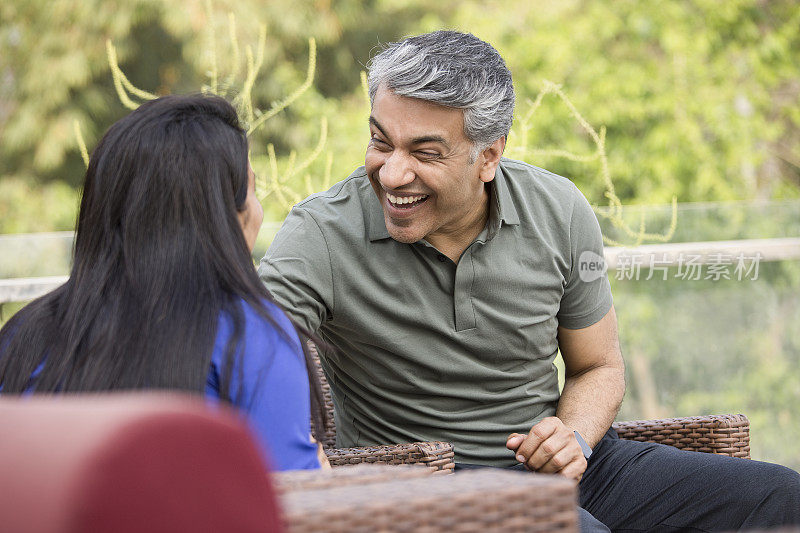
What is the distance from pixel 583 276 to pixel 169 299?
1129 millimetres

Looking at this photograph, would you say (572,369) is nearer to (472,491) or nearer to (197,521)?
(472,491)

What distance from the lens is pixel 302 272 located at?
1766mm

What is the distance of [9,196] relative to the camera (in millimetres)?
8797

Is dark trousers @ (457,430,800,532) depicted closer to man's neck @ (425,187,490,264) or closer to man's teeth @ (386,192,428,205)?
man's neck @ (425,187,490,264)

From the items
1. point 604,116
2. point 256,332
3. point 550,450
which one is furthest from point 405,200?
point 604,116

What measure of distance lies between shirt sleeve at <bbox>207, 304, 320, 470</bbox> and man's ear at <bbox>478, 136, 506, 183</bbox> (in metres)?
0.89

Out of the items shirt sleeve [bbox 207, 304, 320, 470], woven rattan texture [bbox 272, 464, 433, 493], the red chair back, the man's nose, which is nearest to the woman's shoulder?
shirt sleeve [bbox 207, 304, 320, 470]

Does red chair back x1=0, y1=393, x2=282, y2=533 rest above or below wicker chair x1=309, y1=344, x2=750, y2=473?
above

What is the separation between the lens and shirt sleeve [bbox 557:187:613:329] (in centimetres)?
200

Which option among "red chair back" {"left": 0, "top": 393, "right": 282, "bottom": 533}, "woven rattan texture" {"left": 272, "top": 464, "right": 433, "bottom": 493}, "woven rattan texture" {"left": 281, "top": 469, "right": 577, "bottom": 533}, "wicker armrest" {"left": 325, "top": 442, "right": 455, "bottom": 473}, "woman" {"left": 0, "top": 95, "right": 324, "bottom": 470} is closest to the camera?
"red chair back" {"left": 0, "top": 393, "right": 282, "bottom": 533}

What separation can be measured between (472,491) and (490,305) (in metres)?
1.03

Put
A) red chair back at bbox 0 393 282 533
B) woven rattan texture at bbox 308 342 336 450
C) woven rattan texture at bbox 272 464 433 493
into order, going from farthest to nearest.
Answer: woven rattan texture at bbox 308 342 336 450
woven rattan texture at bbox 272 464 433 493
red chair back at bbox 0 393 282 533

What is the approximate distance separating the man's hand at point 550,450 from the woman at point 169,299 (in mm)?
638
